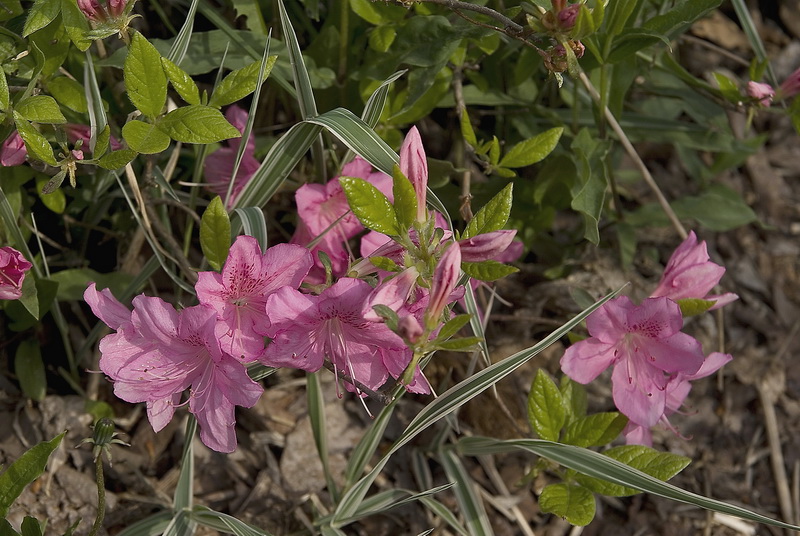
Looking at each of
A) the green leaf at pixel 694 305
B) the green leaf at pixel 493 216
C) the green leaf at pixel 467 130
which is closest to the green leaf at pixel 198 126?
the green leaf at pixel 493 216

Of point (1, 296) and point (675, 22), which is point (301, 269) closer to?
point (1, 296)

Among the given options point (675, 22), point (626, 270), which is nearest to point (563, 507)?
point (626, 270)

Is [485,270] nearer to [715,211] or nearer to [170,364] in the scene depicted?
[170,364]

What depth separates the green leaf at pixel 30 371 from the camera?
167 cm

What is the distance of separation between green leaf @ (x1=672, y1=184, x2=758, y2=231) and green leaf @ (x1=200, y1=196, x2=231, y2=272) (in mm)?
1239

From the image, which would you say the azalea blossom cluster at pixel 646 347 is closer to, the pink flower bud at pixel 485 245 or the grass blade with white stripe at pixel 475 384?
the grass blade with white stripe at pixel 475 384

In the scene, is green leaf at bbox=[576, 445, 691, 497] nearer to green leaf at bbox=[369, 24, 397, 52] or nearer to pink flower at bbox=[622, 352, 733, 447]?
pink flower at bbox=[622, 352, 733, 447]

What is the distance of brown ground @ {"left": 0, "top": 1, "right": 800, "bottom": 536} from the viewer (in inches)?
67.9

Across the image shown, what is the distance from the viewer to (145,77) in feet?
4.01

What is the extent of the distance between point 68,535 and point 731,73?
236 cm

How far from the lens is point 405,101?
1.60 m

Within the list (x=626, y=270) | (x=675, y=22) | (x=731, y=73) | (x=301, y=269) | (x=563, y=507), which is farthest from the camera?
(x=731, y=73)

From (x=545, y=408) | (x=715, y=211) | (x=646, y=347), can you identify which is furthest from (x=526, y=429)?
(x=715, y=211)

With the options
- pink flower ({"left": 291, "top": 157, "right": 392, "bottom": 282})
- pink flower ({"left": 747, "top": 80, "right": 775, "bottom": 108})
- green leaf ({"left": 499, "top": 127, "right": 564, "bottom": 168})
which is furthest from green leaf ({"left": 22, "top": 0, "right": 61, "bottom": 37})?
pink flower ({"left": 747, "top": 80, "right": 775, "bottom": 108})
